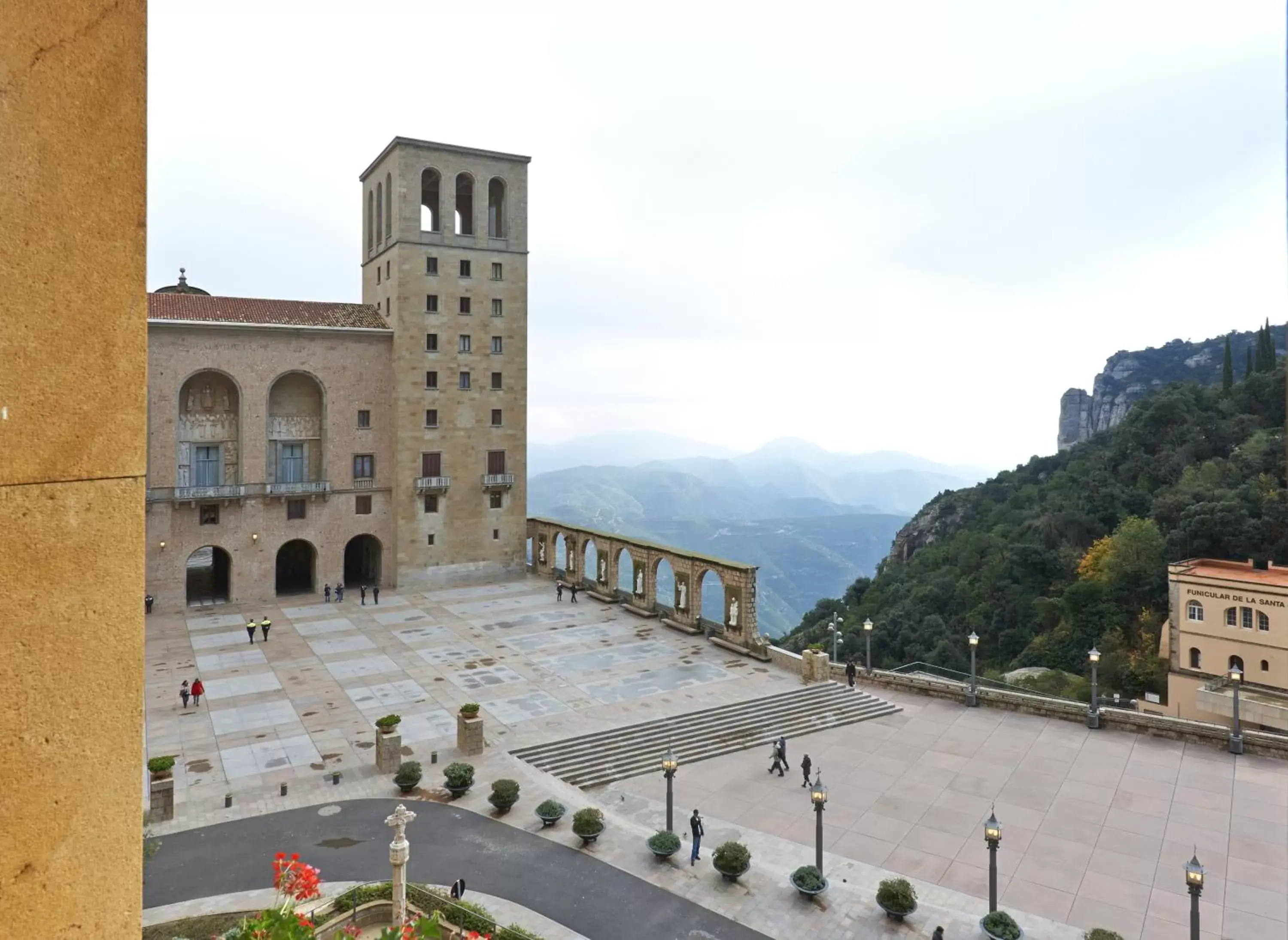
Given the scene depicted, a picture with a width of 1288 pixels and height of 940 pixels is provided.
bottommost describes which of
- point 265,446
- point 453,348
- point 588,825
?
point 588,825

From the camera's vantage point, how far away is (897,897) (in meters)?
15.7

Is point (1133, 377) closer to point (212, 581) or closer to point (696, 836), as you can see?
point (212, 581)

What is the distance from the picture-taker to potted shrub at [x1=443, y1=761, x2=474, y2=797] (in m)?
20.6

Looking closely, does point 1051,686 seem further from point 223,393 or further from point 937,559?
point 223,393

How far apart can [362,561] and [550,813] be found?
32248 millimetres

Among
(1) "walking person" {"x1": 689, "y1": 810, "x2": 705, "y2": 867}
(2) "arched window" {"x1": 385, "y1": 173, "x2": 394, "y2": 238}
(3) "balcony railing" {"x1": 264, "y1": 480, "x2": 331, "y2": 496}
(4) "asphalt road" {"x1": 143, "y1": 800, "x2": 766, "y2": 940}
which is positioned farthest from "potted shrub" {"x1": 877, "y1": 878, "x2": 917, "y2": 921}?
(2) "arched window" {"x1": 385, "y1": 173, "x2": 394, "y2": 238}

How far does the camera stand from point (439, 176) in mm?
45469

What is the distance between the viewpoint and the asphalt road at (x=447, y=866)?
15.9 metres

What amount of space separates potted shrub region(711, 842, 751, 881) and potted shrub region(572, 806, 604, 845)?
2808 mm

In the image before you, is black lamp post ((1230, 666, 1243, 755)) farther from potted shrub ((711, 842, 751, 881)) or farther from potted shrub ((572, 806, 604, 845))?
potted shrub ((572, 806, 604, 845))

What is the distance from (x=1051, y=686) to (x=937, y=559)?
30786mm

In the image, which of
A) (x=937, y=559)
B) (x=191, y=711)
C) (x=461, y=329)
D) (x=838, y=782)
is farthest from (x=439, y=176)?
(x=937, y=559)

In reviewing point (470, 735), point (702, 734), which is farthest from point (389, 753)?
point (702, 734)

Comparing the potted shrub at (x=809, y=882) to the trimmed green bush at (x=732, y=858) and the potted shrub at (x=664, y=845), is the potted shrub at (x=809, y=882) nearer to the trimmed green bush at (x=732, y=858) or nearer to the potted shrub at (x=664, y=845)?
the trimmed green bush at (x=732, y=858)
